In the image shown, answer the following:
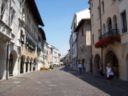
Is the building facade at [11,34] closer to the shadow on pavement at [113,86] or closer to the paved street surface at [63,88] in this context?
the paved street surface at [63,88]

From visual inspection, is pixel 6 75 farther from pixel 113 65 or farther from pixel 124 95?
pixel 124 95

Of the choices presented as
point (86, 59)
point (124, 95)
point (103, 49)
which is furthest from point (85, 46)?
point (124, 95)

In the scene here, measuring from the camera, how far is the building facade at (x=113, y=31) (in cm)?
2328

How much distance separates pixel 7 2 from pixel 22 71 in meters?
14.7

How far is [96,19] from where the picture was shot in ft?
114

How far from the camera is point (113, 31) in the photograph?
2481 cm

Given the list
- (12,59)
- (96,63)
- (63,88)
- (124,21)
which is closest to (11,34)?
(12,59)

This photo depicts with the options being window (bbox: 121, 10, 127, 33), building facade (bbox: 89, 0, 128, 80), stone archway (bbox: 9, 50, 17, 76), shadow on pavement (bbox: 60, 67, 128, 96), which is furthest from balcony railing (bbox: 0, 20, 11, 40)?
window (bbox: 121, 10, 127, 33)

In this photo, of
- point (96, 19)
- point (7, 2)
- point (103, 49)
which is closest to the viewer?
point (7, 2)

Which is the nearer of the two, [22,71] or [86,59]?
[22,71]

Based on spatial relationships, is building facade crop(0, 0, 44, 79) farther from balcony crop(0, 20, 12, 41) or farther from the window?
the window

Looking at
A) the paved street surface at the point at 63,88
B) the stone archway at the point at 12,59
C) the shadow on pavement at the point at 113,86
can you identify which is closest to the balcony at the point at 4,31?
the paved street surface at the point at 63,88

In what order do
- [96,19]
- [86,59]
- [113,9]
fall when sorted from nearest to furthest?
[113,9]
[96,19]
[86,59]

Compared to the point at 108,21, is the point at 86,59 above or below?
below
